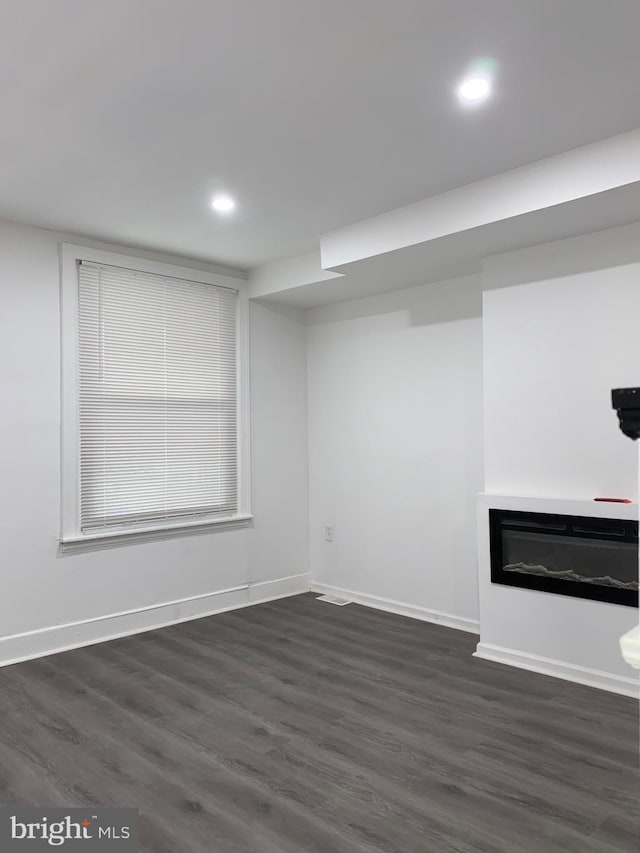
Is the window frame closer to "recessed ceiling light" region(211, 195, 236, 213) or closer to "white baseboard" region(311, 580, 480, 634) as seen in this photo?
"recessed ceiling light" region(211, 195, 236, 213)

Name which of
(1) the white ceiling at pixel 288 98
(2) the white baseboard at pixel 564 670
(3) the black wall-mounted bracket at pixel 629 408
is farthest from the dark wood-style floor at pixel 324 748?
(1) the white ceiling at pixel 288 98

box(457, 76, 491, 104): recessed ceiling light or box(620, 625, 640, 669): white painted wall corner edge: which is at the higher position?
box(457, 76, 491, 104): recessed ceiling light

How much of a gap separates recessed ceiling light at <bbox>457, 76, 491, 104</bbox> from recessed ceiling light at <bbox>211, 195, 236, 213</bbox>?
150 centimetres

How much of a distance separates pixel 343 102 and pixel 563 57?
2.71 feet

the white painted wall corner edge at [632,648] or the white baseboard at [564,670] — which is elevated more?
the white painted wall corner edge at [632,648]

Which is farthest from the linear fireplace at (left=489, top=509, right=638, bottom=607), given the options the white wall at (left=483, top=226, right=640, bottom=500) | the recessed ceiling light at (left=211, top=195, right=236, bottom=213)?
the recessed ceiling light at (left=211, top=195, right=236, bottom=213)

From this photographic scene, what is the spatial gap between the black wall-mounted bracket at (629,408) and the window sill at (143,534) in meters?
3.68

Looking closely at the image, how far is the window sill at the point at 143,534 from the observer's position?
425 cm

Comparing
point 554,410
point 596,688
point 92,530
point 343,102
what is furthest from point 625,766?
point 92,530

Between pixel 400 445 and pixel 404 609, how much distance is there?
1.23m

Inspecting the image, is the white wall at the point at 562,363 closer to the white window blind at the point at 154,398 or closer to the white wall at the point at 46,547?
the white window blind at the point at 154,398

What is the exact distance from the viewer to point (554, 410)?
12.4ft

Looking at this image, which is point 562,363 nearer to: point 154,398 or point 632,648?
point 632,648

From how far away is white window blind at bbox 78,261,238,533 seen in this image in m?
4.41
